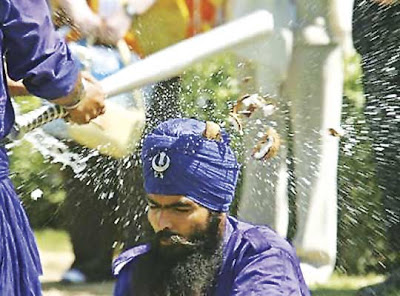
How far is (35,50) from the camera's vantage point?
2891mm

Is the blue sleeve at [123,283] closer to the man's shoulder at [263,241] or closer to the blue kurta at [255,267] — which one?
the blue kurta at [255,267]

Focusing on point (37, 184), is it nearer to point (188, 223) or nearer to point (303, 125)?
point (303, 125)

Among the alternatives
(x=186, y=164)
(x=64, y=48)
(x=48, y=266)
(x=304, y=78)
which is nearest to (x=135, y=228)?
(x=48, y=266)

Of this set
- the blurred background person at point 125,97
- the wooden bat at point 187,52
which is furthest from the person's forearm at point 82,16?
the wooden bat at point 187,52

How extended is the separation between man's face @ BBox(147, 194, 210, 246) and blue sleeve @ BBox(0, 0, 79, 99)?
379mm

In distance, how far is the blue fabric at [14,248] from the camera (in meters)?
2.96

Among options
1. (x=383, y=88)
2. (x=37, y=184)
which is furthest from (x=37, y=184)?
(x=383, y=88)

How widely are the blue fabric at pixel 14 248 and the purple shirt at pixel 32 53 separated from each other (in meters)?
0.12

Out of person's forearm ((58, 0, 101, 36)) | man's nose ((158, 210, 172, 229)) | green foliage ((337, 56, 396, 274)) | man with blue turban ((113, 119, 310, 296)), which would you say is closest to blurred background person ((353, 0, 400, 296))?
green foliage ((337, 56, 396, 274))

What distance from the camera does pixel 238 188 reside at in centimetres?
446

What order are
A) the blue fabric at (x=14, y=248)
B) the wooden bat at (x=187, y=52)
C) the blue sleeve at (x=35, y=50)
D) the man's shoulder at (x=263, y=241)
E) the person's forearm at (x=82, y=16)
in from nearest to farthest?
the blue sleeve at (x=35, y=50) < the blue fabric at (x=14, y=248) < the man's shoulder at (x=263, y=241) < the wooden bat at (x=187, y=52) < the person's forearm at (x=82, y=16)

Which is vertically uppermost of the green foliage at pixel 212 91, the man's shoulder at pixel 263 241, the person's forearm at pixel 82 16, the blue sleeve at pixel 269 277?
the person's forearm at pixel 82 16

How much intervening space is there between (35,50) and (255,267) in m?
0.62

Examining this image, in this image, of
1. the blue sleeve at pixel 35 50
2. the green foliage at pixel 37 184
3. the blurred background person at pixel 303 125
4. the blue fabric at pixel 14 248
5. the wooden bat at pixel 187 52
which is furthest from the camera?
the green foliage at pixel 37 184
